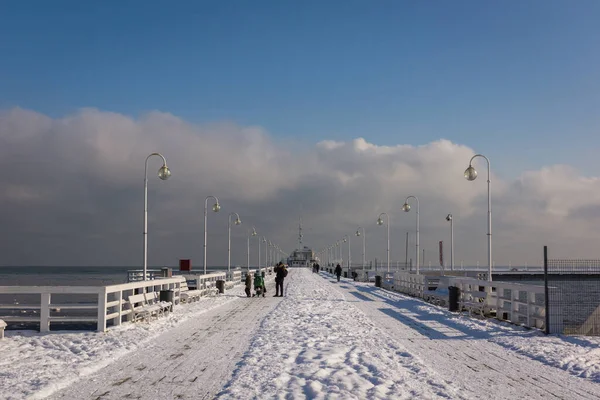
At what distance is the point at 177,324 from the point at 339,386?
37.2ft

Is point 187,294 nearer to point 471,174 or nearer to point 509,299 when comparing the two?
point 471,174

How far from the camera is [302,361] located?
1262 centimetres

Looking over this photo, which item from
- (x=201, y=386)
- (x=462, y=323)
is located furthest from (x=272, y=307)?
(x=201, y=386)

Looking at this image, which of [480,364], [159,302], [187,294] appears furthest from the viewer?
[187,294]

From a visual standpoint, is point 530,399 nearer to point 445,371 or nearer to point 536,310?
point 445,371

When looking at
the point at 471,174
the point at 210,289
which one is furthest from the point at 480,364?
the point at 210,289

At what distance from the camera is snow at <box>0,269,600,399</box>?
9.98 meters

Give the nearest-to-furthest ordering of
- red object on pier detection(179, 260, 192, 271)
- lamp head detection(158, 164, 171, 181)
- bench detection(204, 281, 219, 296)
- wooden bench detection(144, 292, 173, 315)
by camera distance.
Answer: wooden bench detection(144, 292, 173, 315) < lamp head detection(158, 164, 171, 181) < bench detection(204, 281, 219, 296) < red object on pier detection(179, 260, 192, 271)

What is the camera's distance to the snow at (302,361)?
9.98 m

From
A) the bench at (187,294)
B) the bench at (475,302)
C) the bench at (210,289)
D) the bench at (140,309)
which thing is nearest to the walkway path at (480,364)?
the bench at (475,302)

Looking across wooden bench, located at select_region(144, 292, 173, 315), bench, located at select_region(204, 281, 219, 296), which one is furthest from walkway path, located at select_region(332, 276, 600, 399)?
bench, located at select_region(204, 281, 219, 296)

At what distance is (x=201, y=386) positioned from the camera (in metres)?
10.3

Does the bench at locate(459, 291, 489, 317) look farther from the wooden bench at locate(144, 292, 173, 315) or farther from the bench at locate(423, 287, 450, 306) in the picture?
the wooden bench at locate(144, 292, 173, 315)

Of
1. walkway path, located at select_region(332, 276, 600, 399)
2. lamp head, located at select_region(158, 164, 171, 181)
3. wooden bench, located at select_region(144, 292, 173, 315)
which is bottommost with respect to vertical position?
walkway path, located at select_region(332, 276, 600, 399)
